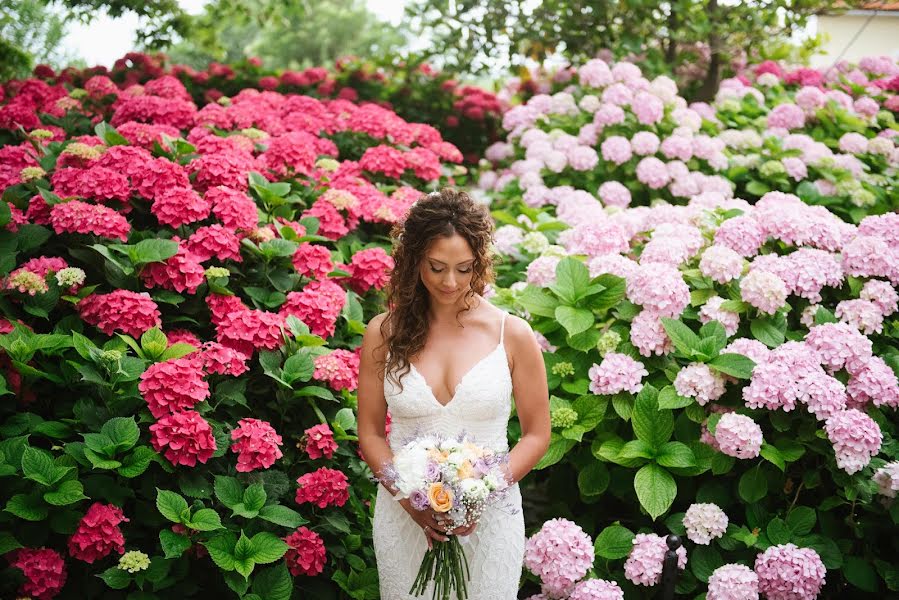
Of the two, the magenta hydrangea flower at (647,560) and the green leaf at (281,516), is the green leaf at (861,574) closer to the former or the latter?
the magenta hydrangea flower at (647,560)

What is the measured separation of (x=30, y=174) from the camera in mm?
3504

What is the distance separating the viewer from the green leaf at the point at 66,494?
7.95 ft

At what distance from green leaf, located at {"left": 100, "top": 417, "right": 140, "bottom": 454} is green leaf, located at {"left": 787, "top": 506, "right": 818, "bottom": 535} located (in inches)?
98.5

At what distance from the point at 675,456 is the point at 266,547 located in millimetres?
1584

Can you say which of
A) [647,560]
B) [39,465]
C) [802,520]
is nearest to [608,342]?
[647,560]

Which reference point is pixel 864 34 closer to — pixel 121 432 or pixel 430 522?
pixel 430 522

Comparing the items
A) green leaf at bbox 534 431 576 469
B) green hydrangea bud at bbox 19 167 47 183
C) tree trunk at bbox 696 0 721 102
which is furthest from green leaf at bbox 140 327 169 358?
tree trunk at bbox 696 0 721 102

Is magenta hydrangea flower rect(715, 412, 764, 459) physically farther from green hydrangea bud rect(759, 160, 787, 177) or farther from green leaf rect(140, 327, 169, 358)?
green hydrangea bud rect(759, 160, 787, 177)

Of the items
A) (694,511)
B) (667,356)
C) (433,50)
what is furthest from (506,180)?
(694,511)

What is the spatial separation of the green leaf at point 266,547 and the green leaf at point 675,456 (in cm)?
148

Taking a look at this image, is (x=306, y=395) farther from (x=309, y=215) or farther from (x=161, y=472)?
(x=309, y=215)

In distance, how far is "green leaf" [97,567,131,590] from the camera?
8.07ft

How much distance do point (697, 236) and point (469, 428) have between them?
1804mm

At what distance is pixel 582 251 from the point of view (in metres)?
3.76
